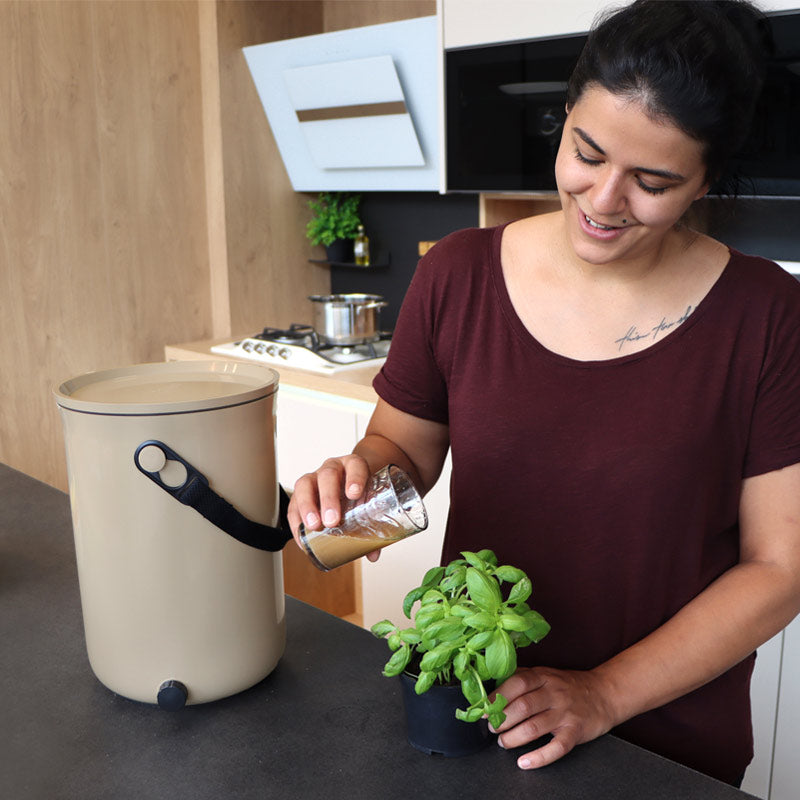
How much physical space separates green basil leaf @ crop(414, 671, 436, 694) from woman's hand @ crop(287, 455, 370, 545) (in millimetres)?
151

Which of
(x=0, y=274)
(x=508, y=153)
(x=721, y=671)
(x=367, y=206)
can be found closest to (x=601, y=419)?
(x=721, y=671)

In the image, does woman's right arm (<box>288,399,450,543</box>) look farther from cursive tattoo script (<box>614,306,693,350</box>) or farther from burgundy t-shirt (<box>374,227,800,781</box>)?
cursive tattoo script (<box>614,306,693,350</box>)

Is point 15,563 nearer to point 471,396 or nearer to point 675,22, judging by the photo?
point 471,396

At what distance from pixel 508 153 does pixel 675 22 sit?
1.51 m

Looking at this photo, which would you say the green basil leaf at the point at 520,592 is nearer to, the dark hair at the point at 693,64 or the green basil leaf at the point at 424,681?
the green basil leaf at the point at 424,681

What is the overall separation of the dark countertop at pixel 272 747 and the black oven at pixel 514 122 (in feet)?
4.70

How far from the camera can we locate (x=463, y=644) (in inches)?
26.2

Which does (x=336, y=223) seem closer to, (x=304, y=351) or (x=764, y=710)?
(x=304, y=351)

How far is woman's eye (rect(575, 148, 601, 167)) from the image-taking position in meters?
0.87

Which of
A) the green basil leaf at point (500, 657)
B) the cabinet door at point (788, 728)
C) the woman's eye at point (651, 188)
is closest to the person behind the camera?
the green basil leaf at point (500, 657)

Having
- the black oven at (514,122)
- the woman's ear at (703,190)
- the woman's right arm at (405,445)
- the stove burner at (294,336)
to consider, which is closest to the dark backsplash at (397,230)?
the stove burner at (294,336)

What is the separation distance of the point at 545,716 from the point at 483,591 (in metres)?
0.15

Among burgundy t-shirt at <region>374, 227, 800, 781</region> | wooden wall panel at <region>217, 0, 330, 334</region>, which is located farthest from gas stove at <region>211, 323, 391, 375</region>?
burgundy t-shirt at <region>374, 227, 800, 781</region>

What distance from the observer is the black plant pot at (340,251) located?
10.7 ft
